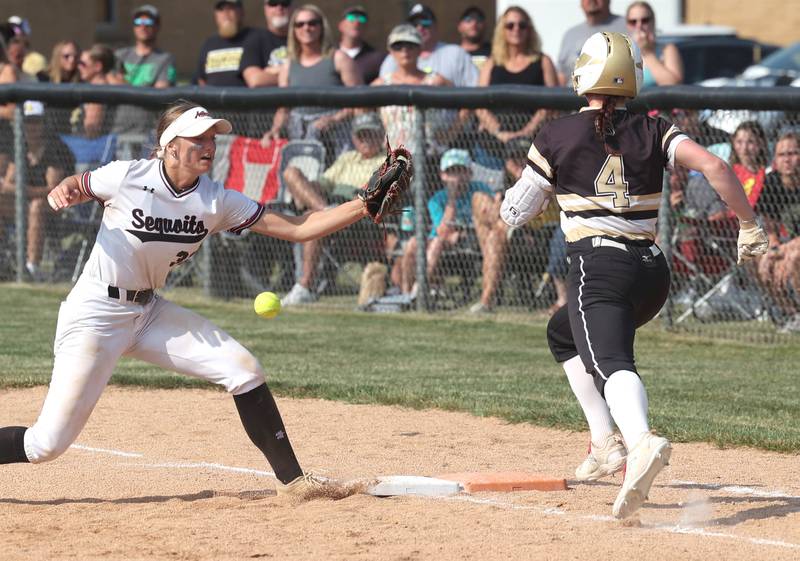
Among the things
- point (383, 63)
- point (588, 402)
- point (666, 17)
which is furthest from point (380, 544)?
point (666, 17)

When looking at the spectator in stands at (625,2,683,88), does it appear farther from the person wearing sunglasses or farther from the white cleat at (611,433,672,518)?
the white cleat at (611,433,672,518)

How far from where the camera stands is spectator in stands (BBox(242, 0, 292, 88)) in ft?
41.3

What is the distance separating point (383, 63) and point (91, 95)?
270 centimetres

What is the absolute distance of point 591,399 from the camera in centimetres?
565

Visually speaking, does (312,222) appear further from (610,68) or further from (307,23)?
(307,23)

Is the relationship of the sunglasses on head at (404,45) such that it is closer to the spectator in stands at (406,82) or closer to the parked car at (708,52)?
the spectator in stands at (406,82)

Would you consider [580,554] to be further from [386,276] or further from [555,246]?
[386,276]

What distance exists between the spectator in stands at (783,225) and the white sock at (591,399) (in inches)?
171

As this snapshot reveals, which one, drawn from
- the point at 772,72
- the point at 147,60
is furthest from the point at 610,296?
the point at 772,72

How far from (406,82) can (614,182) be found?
6674 mm

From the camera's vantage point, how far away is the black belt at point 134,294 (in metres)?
5.43

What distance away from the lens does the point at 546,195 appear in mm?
5340

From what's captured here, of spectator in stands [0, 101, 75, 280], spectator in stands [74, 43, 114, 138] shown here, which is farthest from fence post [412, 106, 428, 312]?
spectator in stands [0, 101, 75, 280]

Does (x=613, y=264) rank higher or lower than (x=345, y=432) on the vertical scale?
higher
